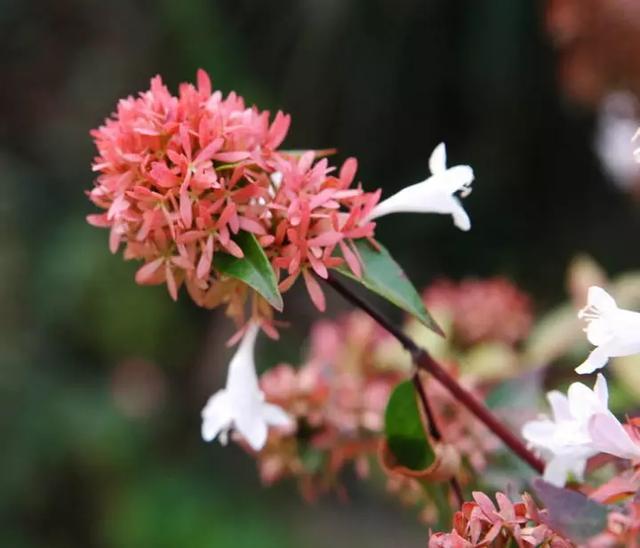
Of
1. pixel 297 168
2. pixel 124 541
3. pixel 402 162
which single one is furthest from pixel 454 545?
pixel 124 541

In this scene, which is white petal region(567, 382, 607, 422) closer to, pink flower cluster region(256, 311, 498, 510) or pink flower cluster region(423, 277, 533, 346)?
pink flower cluster region(256, 311, 498, 510)

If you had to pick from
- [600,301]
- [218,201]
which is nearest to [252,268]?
[218,201]

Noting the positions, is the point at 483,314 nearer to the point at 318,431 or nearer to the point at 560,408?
the point at 318,431

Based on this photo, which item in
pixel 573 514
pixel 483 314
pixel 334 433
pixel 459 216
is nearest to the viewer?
pixel 573 514

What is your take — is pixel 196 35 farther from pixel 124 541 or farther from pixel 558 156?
pixel 124 541

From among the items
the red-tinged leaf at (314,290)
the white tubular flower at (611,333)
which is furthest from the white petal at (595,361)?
the red-tinged leaf at (314,290)

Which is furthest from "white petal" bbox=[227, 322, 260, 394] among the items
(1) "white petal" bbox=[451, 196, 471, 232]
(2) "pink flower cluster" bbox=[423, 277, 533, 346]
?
(2) "pink flower cluster" bbox=[423, 277, 533, 346]

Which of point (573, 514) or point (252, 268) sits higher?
point (252, 268)
